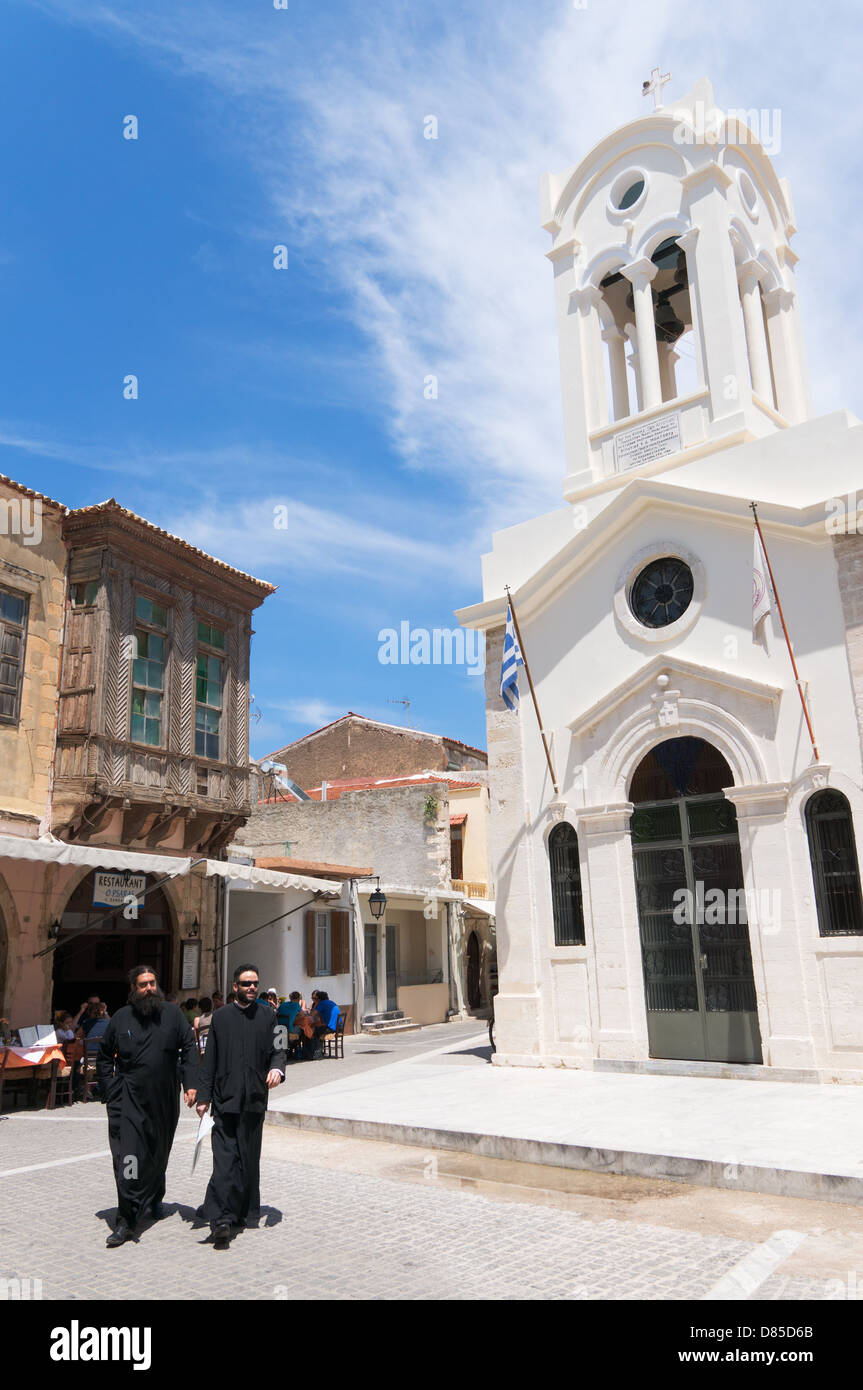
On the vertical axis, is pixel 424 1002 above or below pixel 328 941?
below

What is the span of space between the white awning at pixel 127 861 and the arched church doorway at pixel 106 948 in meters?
0.75

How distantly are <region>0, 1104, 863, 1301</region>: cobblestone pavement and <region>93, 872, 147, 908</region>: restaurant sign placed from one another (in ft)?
21.1

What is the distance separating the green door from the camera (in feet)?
38.1

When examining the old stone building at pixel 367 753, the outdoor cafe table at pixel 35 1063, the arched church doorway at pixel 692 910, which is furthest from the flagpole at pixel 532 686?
the old stone building at pixel 367 753

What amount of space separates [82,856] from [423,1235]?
25.4 feet

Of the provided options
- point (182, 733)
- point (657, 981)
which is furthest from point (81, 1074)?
point (657, 981)

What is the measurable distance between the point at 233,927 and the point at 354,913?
9.17ft

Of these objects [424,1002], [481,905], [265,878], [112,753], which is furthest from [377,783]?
[112,753]

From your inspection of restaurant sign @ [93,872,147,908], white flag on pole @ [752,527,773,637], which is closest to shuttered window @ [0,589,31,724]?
restaurant sign @ [93,872,147,908]

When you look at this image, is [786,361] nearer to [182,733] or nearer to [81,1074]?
[182,733]

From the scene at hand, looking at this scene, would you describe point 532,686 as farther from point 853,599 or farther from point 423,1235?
point 423,1235

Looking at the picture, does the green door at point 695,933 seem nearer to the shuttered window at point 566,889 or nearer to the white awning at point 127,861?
the shuttered window at point 566,889

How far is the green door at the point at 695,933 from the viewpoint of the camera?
11609mm

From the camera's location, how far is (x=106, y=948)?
17.3 meters
